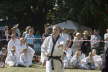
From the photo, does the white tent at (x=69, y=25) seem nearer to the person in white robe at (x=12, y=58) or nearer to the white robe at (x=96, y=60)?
the person in white robe at (x=12, y=58)

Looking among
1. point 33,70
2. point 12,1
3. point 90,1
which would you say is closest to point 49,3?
point 12,1

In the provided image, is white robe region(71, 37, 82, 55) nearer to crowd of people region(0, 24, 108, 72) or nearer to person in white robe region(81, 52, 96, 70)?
crowd of people region(0, 24, 108, 72)

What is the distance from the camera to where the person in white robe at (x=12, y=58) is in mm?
15250

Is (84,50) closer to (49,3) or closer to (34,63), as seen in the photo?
(34,63)

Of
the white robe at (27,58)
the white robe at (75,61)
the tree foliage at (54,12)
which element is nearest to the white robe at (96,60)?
the white robe at (75,61)

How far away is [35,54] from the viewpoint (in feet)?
53.9

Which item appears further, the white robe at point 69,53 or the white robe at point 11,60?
the white robe at point 11,60

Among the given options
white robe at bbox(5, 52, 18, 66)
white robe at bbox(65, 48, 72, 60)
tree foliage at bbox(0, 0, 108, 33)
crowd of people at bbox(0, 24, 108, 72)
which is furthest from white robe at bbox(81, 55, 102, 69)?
tree foliage at bbox(0, 0, 108, 33)

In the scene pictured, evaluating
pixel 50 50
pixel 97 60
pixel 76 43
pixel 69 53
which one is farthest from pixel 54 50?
pixel 76 43

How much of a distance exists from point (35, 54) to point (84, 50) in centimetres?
215

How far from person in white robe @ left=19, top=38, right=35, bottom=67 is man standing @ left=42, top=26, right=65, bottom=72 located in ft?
19.3

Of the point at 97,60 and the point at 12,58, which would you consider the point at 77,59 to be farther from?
the point at 12,58

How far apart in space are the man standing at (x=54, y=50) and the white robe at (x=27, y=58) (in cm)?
590

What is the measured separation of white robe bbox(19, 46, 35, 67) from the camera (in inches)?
602
